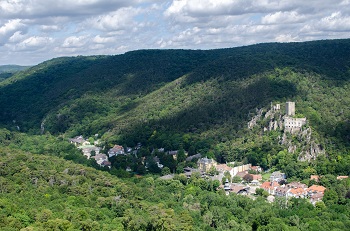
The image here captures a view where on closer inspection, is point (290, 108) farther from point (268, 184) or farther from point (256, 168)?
point (268, 184)

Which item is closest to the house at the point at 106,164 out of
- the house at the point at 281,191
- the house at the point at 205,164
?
the house at the point at 205,164

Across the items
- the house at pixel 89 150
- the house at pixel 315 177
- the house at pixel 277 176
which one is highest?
the house at pixel 89 150

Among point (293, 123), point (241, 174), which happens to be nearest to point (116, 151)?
point (241, 174)

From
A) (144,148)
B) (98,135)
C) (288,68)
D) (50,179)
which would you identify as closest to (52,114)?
(98,135)

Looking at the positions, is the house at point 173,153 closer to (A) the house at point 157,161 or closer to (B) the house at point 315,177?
(A) the house at point 157,161

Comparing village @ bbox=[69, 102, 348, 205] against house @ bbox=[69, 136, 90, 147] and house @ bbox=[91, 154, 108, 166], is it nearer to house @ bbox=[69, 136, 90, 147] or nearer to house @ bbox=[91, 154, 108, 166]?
house @ bbox=[91, 154, 108, 166]

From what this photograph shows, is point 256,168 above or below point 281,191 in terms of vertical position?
below
